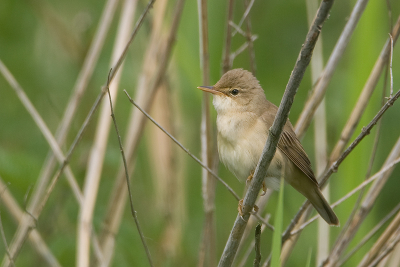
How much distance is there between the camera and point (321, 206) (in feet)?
9.15

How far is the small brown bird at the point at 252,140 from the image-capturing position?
2.76 metres

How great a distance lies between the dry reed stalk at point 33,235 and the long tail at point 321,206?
1.56 meters

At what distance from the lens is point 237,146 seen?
109 inches

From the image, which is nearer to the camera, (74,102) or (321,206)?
(321,206)

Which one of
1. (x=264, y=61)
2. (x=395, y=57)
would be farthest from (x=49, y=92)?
(x=395, y=57)

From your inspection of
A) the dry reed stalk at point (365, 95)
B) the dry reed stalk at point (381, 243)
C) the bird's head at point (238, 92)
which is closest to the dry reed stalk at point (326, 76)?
the dry reed stalk at point (365, 95)

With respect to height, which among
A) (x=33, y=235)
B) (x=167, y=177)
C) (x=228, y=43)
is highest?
(x=228, y=43)

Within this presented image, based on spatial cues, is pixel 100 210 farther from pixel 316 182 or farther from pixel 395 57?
pixel 395 57

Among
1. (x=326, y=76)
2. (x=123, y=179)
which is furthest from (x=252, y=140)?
(x=123, y=179)

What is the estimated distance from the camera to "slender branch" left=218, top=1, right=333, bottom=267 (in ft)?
4.63

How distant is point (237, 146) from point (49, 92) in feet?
6.62

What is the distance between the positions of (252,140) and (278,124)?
1.05 metres

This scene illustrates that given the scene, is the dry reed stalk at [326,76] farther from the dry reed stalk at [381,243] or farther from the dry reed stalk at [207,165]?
the dry reed stalk at [381,243]

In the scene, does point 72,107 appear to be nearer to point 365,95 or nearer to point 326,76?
point 326,76
